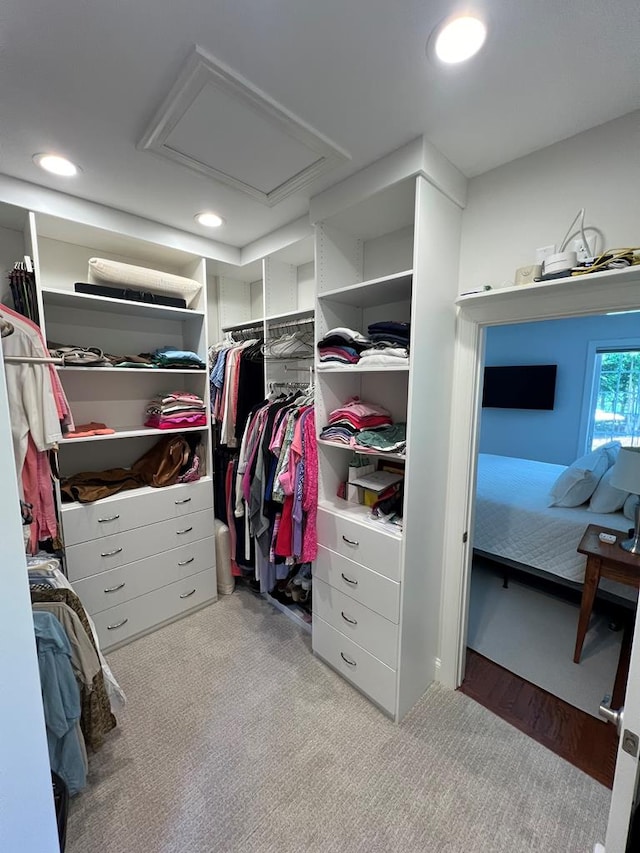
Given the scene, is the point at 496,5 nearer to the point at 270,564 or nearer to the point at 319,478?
the point at 319,478

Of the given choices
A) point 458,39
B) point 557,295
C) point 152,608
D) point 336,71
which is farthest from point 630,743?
point 152,608

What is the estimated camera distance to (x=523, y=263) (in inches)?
61.6

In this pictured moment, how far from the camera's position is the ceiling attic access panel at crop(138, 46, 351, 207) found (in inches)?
44.9

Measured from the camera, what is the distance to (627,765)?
694mm

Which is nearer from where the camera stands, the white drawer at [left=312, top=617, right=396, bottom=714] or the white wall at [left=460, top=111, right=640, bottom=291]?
the white wall at [left=460, top=111, right=640, bottom=291]

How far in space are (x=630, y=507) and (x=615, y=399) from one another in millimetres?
2562

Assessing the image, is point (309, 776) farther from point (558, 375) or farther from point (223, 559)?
point (558, 375)

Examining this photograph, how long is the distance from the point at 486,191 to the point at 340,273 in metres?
0.79

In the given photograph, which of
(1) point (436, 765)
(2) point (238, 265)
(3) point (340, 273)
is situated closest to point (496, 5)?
(3) point (340, 273)

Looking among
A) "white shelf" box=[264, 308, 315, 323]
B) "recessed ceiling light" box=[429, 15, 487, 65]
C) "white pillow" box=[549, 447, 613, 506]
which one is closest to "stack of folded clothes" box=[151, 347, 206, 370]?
"white shelf" box=[264, 308, 315, 323]

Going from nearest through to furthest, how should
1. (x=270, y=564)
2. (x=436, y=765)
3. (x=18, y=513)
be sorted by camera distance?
(x=18, y=513) < (x=436, y=765) < (x=270, y=564)

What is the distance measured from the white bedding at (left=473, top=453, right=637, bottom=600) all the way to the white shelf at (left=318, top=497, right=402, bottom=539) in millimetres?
1384

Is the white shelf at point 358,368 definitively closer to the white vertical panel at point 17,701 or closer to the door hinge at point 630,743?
the door hinge at point 630,743

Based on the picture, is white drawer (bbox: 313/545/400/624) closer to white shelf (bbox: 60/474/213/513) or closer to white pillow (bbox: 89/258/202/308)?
white shelf (bbox: 60/474/213/513)
